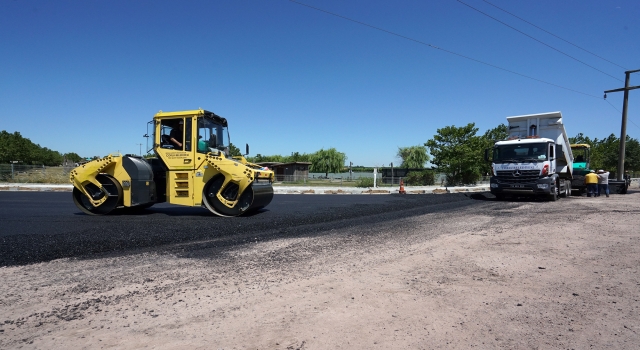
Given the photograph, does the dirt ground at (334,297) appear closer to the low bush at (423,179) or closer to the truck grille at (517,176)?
the truck grille at (517,176)

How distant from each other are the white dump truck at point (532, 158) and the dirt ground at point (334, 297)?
8.74m

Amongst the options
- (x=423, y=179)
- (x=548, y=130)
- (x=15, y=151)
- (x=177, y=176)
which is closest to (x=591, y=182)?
(x=548, y=130)

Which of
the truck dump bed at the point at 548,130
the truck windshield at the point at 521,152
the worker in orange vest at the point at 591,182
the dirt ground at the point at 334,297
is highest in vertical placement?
the truck dump bed at the point at 548,130

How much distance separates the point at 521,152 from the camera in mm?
14664

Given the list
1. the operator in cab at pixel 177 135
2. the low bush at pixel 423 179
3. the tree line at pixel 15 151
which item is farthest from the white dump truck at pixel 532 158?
the tree line at pixel 15 151

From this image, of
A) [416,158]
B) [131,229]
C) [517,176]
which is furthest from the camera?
[416,158]

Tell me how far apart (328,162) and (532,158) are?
2578 inches

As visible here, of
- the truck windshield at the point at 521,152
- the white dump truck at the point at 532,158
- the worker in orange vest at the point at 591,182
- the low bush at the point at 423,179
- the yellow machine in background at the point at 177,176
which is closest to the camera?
the yellow machine in background at the point at 177,176

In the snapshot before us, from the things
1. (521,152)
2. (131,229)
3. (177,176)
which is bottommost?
(131,229)

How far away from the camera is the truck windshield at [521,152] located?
14.2m

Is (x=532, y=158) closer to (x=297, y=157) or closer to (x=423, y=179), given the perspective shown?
(x=423, y=179)

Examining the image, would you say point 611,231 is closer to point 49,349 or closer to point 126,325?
point 126,325

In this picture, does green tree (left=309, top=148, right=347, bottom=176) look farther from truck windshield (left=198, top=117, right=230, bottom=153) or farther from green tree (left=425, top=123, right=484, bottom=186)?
truck windshield (left=198, top=117, right=230, bottom=153)

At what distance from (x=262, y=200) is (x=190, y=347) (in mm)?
7245
